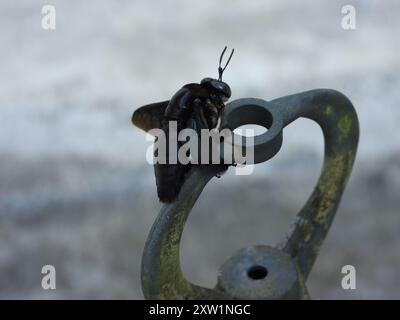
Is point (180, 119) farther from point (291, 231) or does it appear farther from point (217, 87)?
point (291, 231)

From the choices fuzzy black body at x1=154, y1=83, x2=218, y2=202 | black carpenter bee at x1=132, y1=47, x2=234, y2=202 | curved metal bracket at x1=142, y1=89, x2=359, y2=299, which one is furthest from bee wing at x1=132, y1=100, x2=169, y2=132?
curved metal bracket at x1=142, y1=89, x2=359, y2=299

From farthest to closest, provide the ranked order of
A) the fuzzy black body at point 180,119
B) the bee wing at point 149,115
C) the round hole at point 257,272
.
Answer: the round hole at point 257,272
the bee wing at point 149,115
the fuzzy black body at point 180,119

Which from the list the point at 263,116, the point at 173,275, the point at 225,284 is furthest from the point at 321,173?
the point at 173,275

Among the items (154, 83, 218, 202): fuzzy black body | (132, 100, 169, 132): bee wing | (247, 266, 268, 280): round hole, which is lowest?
(247, 266, 268, 280): round hole

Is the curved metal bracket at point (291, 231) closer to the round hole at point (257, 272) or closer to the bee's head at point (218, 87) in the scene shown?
the round hole at point (257, 272)

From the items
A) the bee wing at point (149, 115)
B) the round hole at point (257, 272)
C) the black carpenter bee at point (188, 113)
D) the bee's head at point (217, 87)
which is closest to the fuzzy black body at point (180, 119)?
the black carpenter bee at point (188, 113)

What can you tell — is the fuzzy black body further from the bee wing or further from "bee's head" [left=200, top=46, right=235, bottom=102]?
the bee wing
